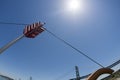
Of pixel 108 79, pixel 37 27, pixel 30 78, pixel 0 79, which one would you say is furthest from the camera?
pixel 30 78

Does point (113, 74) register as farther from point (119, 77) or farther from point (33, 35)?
point (33, 35)

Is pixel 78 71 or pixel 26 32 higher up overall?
pixel 78 71

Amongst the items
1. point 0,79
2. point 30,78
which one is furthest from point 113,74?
point 30,78

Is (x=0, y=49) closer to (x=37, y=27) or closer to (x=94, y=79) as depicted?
(x=37, y=27)

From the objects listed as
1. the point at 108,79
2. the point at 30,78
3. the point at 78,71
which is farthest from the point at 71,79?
the point at 108,79

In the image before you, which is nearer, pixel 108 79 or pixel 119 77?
pixel 119 77

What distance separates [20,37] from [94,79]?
33.3 ft

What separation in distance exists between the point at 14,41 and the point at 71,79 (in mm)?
40942

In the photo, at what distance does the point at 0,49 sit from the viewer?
32.2 ft

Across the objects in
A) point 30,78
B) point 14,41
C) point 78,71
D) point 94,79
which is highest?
point 30,78

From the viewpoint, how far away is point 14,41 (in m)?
11.2

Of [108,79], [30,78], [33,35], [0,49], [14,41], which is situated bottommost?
[108,79]

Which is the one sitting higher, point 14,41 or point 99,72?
point 14,41

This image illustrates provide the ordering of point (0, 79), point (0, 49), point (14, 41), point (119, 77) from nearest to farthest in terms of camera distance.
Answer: point (119, 77) → point (0, 49) → point (14, 41) → point (0, 79)
